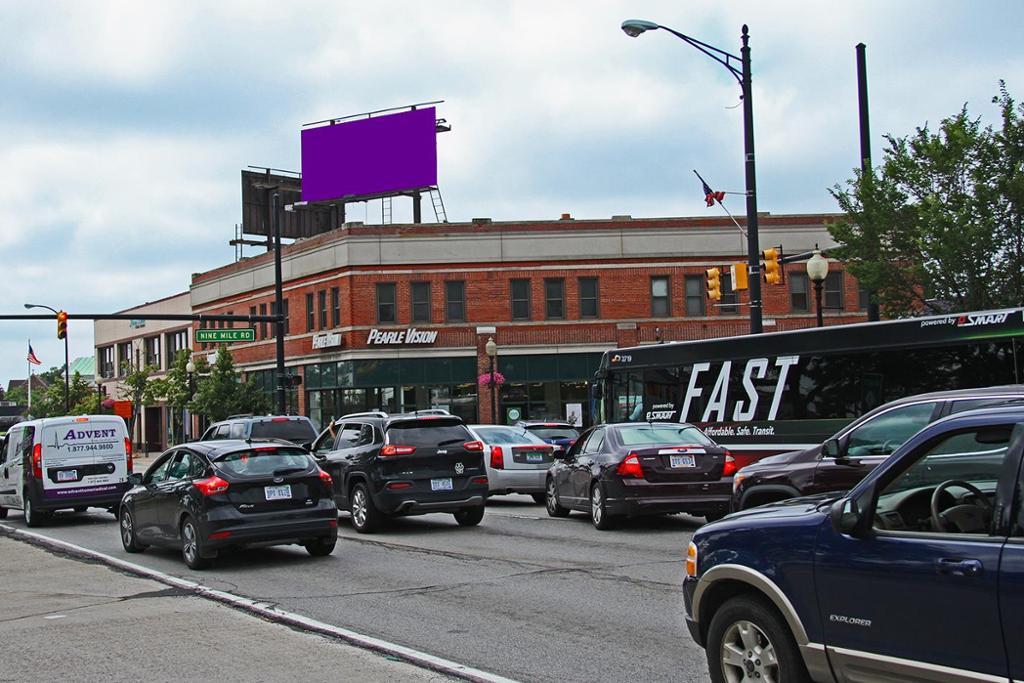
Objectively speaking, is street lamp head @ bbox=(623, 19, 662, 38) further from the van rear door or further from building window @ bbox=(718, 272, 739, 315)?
building window @ bbox=(718, 272, 739, 315)

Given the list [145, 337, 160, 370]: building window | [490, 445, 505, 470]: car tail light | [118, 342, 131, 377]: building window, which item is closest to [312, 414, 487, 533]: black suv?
[490, 445, 505, 470]: car tail light

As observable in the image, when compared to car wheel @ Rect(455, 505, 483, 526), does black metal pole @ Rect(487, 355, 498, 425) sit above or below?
above

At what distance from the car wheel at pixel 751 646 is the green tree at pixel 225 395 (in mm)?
46147

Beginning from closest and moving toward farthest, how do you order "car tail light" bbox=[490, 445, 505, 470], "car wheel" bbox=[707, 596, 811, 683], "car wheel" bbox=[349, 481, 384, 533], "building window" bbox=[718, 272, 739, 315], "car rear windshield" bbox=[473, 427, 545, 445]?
"car wheel" bbox=[707, 596, 811, 683] → "car wheel" bbox=[349, 481, 384, 533] → "car tail light" bbox=[490, 445, 505, 470] → "car rear windshield" bbox=[473, 427, 545, 445] → "building window" bbox=[718, 272, 739, 315]

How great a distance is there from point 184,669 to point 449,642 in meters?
Answer: 1.99

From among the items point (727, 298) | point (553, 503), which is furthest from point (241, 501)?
point (727, 298)

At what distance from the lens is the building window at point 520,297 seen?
47.6 metres

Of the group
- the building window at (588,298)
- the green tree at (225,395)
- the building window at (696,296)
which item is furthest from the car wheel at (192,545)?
the green tree at (225,395)

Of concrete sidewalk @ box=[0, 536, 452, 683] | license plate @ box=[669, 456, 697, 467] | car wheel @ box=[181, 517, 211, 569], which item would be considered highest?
license plate @ box=[669, 456, 697, 467]

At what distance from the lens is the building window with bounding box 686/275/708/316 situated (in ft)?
157

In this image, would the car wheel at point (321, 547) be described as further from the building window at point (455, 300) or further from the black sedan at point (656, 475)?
the building window at point (455, 300)

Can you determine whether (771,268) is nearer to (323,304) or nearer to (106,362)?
(323,304)

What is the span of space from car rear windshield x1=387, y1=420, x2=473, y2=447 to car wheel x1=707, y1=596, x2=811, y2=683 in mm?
11254

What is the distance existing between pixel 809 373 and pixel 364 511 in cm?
793
